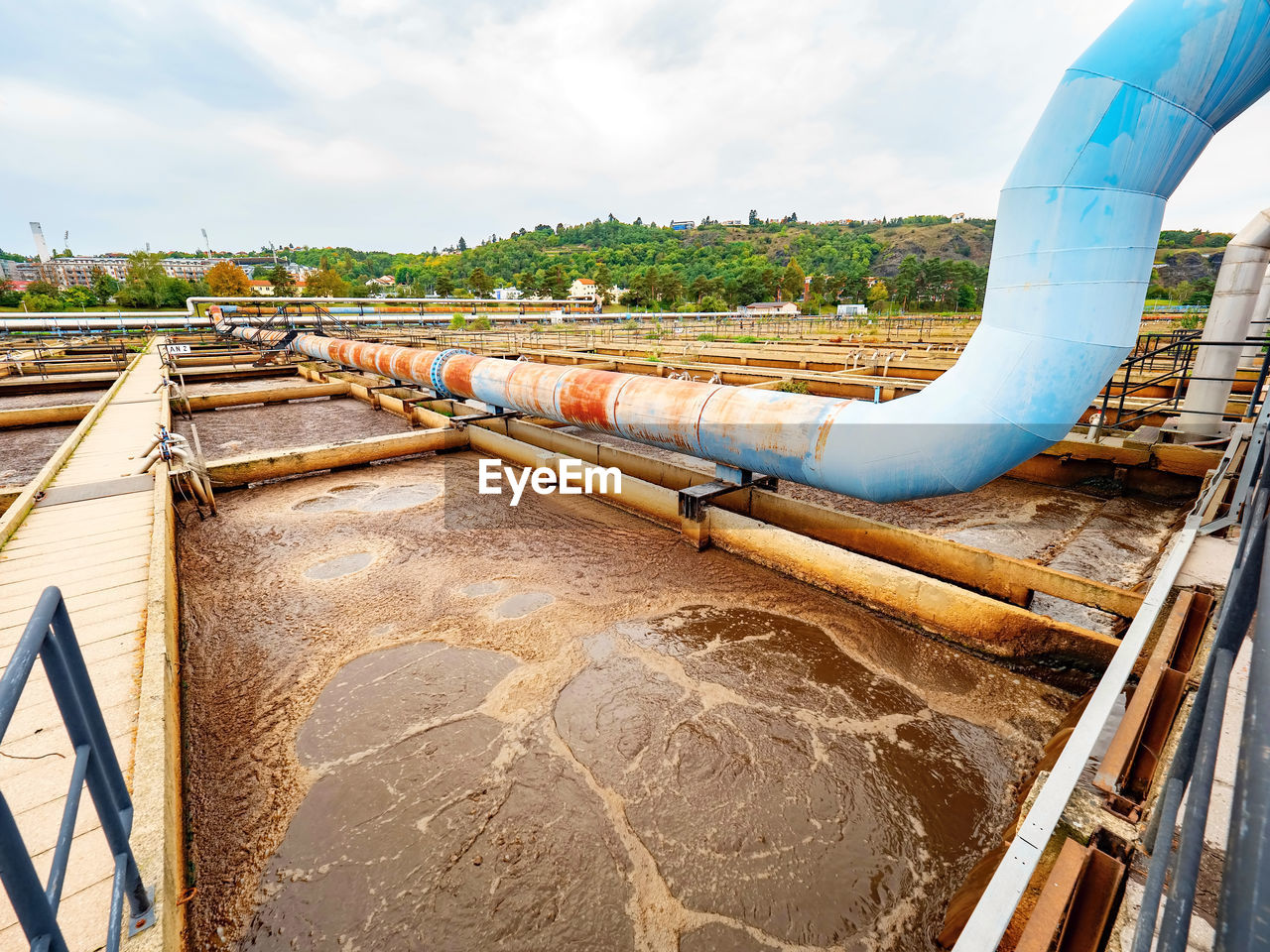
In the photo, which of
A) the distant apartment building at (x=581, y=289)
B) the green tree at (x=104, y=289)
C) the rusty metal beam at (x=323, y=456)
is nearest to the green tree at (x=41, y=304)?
the green tree at (x=104, y=289)

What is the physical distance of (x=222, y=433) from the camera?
11242 mm

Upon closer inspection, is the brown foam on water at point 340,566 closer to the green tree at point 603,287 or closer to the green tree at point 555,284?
the green tree at point 555,284

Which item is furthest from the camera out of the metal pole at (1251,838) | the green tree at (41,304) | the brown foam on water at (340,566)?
the green tree at (41,304)

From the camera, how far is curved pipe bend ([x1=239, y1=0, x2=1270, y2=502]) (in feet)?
10.1

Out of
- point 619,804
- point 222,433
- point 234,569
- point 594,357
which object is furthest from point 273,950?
point 594,357

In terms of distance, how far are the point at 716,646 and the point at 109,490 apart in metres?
6.46

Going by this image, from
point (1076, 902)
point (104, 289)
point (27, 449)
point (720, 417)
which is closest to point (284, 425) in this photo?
point (27, 449)

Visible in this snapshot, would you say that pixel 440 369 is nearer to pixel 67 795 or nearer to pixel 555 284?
pixel 67 795

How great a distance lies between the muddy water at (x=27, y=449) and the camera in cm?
862

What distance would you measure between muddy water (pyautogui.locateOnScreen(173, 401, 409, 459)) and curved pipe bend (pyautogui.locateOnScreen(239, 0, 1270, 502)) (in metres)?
9.55

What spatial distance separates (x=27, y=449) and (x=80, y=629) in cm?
1016

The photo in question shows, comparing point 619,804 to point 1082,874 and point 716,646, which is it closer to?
point 716,646

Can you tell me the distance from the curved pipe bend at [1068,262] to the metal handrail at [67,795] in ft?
14.8

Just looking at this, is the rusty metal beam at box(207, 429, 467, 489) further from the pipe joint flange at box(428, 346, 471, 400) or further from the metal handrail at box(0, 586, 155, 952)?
the metal handrail at box(0, 586, 155, 952)
